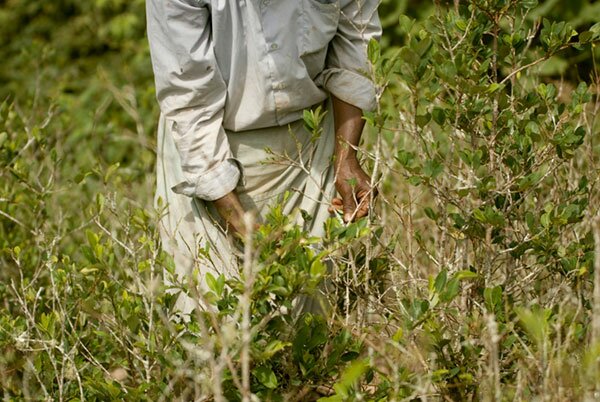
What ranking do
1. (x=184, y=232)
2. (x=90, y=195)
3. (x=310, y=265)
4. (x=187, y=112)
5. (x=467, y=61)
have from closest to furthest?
(x=310, y=265) → (x=467, y=61) → (x=187, y=112) → (x=184, y=232) → (x=90, y=195)

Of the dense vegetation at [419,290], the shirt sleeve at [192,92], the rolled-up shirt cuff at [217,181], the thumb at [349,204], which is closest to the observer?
the dense vegetation at [419,290]

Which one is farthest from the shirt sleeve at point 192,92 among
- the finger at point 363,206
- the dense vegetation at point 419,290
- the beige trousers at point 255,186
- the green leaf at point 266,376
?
the green leaf at point 266,376

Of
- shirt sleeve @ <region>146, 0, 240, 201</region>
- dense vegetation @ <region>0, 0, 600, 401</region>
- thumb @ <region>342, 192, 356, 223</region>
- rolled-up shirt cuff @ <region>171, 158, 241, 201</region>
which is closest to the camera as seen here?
dense vegetation @ <region>0, 0, 600, 401</region>

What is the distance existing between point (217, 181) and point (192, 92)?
0.92 feet

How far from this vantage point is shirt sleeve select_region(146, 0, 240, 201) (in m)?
2.87

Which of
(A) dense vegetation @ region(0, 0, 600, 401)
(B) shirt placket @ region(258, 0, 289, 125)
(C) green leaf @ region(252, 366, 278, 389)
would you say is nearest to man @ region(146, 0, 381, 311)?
(B) shirt placket @ region(258, 0, 289, 125)

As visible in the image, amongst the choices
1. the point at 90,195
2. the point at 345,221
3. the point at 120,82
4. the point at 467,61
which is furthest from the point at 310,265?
the point at 120,82

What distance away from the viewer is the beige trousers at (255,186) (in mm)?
3149

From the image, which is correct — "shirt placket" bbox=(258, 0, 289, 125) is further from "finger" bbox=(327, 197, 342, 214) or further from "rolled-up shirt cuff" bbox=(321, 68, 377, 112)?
"finger" bbox=(327, 197, 342, 214)

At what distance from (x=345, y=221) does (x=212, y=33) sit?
710mm

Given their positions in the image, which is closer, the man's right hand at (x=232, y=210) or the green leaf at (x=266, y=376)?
the green leaf at (x=266, y=376)

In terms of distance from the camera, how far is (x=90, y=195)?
17.6 ft

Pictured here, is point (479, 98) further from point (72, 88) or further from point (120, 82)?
point (72, 88)

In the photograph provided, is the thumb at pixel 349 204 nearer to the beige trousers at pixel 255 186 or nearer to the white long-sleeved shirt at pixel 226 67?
the beige trousers at pixel 255 186
